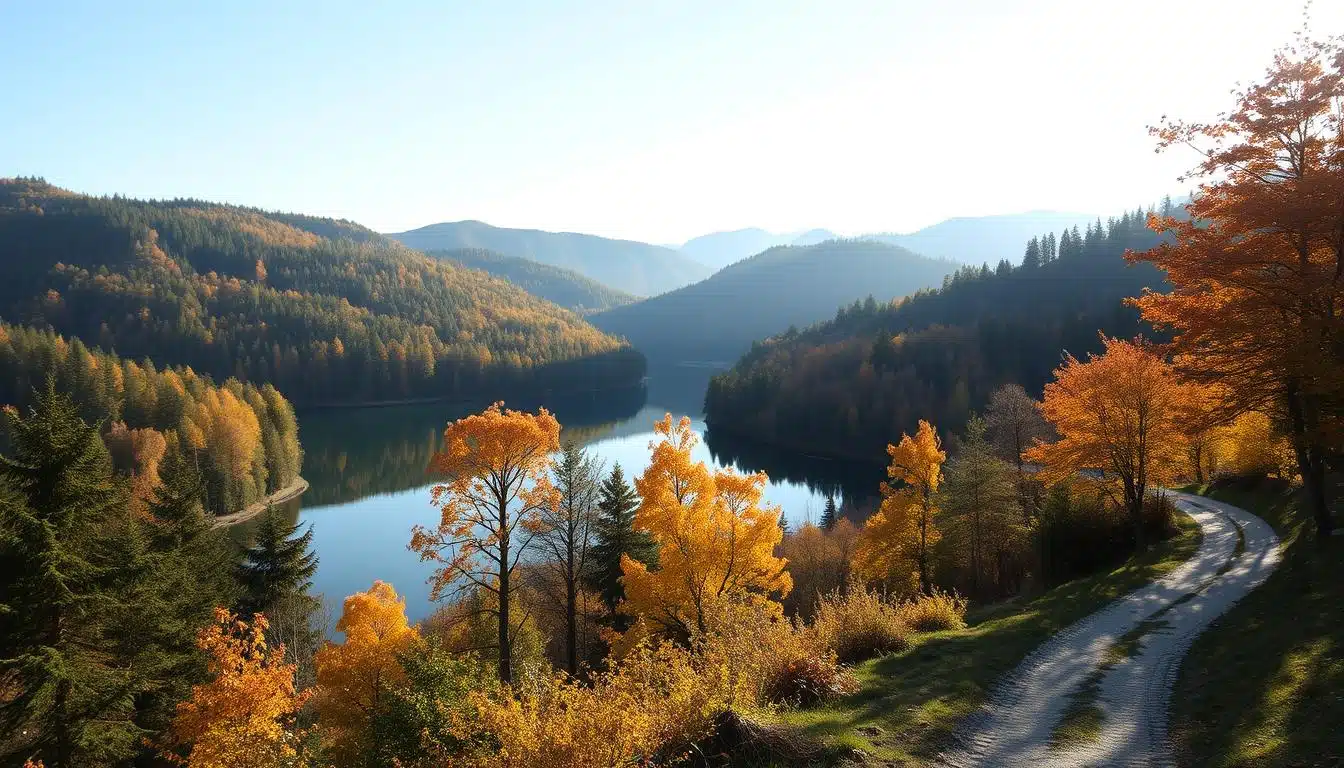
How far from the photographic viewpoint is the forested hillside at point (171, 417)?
191 feet

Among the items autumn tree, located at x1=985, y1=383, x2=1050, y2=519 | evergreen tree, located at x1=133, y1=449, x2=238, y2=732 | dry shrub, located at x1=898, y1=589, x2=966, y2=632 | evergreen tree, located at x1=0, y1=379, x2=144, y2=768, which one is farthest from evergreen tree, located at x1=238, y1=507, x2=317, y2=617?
autumn tree, located at x1=985, y1=383, x2=1050, y2=519

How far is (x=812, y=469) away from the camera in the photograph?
8488 centimetres

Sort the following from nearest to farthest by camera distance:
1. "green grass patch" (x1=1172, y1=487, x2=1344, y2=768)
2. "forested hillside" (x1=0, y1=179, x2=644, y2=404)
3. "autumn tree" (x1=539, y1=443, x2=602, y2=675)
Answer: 1. "green grass patch" (x1=1172, y1=487, x2=1344, y2=768)
2. "autumn tree" (x1=539, y1=443, x2=602, y2=675)
3. "forested hillside" (x1=0, y1=179, x2=644, y2=404)

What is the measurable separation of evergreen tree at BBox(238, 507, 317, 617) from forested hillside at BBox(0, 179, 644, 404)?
128 metres

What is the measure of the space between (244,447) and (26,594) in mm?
55591

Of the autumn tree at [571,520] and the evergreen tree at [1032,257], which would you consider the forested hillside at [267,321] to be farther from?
the autumn tree at [571,520]

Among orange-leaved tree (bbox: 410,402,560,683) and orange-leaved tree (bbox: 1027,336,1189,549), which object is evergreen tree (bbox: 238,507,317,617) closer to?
orange-leaved tree (bbox: 410,402,560,683)

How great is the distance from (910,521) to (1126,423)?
954 cm

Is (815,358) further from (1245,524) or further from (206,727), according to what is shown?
(206,727)

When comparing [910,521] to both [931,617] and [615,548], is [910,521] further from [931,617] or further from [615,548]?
[931,617]

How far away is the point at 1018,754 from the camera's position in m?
7.95

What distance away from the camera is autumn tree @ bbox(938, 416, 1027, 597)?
99.2 ft

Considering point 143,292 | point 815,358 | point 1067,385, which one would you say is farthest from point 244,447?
point 143,292

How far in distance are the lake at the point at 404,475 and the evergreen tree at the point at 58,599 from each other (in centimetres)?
2342
